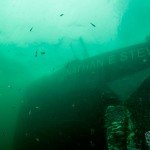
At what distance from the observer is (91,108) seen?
51.9ft

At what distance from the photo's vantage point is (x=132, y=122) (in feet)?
39.5

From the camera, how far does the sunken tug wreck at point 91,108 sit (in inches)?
478

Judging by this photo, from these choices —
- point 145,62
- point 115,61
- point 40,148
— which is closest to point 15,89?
point 40,148

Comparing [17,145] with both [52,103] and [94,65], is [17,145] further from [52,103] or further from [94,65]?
[94,65]

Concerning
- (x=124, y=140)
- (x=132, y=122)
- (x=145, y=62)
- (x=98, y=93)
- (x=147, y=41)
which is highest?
(x=147, y=41)

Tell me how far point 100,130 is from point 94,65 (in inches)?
214

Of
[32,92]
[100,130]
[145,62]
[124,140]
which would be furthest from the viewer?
[32,92]

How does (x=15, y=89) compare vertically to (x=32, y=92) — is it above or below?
→ above

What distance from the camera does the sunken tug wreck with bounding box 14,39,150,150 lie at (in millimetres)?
12141

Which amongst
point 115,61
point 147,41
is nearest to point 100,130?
point 115,61

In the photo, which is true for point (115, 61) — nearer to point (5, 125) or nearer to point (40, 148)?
point (40, 148)

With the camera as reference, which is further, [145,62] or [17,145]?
[17,145]

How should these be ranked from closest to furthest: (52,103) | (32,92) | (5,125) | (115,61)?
(115,61) → (52,103) → (32,92) → (5,125)

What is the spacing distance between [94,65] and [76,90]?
2.27 metres
